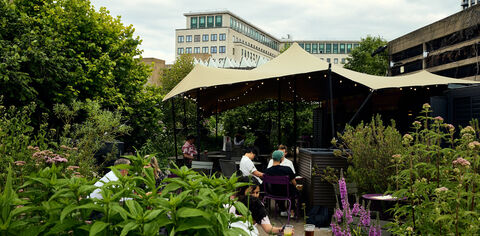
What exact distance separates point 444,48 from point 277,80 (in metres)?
31.1

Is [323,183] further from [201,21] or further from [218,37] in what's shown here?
[201,21]

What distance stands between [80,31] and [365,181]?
11.5 meters

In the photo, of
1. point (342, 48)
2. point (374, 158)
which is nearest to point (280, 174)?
point (374, 158)

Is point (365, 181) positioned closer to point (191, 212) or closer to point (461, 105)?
point (191, 212)

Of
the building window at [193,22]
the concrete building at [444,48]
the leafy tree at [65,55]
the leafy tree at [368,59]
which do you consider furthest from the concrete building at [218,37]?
the leafy tree at [65,55]

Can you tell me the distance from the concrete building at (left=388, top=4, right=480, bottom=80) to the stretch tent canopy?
23142mm

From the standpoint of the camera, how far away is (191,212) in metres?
1.15

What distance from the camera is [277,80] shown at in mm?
11438

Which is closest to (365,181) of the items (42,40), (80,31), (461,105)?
(461,105)

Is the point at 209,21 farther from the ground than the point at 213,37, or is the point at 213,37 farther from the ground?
the point at 209,21

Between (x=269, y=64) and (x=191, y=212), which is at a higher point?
(x=269, y=64)

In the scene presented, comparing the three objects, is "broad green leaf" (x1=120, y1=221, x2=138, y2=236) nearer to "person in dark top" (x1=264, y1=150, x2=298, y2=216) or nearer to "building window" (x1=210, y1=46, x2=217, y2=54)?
"person in dark top" (x1=264, y1=150, x2=298, y2=216)

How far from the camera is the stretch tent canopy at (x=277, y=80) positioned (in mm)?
8680

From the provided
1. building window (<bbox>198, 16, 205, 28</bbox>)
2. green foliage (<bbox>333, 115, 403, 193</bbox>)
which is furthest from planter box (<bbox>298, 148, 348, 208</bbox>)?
building window (<bbox>198, 16, 205, 28</bbox>)
